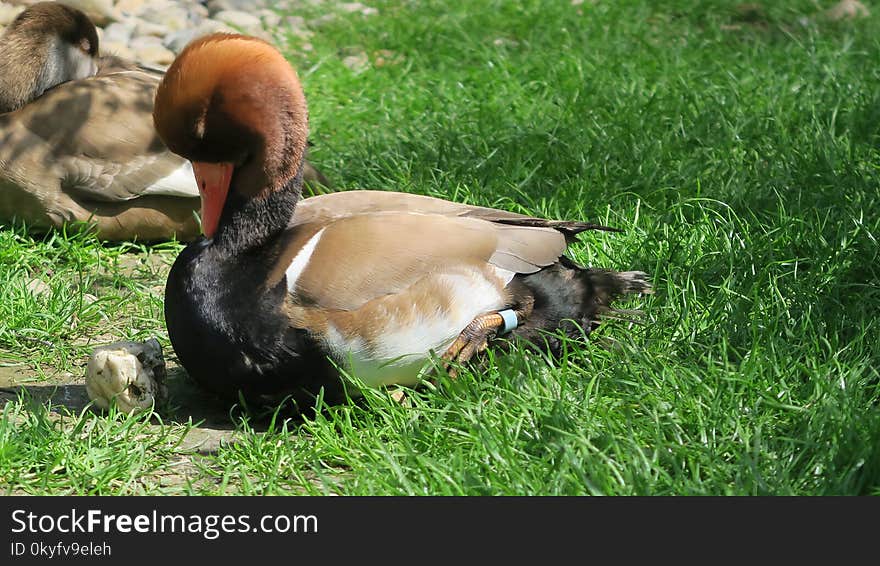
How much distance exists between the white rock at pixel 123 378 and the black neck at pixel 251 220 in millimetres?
415

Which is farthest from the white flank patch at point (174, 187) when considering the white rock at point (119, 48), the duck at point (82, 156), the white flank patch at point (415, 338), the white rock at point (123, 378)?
the white rock at point (119, 48)

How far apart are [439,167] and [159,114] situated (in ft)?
6.61

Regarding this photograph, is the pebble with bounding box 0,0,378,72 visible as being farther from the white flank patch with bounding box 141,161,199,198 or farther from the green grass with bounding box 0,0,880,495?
the white flank patch with bounding box 141,161,199,198


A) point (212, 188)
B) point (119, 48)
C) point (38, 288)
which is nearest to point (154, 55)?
point (119, 48)

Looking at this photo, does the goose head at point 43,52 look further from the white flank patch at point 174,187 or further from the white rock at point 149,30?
the white rock at point 149,30

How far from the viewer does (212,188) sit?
356 cm

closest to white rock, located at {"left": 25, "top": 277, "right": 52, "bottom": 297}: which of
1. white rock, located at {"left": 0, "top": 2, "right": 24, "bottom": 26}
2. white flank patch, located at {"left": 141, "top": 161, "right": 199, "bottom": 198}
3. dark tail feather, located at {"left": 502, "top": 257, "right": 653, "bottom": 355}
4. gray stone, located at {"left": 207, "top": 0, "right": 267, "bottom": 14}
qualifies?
white flank patch, located at {"left": 141, "top": 161, "right": 199, "bottom": 198}

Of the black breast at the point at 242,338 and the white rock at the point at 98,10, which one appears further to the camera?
the white rock at the point at 98,10

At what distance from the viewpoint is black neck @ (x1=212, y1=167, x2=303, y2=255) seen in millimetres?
3525

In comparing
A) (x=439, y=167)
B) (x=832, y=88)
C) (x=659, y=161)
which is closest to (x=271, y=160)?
(x=439, y=167)

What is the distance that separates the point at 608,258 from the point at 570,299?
0.67 m

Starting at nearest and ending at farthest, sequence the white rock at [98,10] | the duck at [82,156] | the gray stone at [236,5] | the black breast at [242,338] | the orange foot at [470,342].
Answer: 1. the black breast at [242,338]
2. the orange foot at [470,342]
3. the duck at [82,156]
4. the white rock at [98,10]
5. the gray stone at [236,5]

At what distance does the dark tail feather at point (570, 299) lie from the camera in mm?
3666
